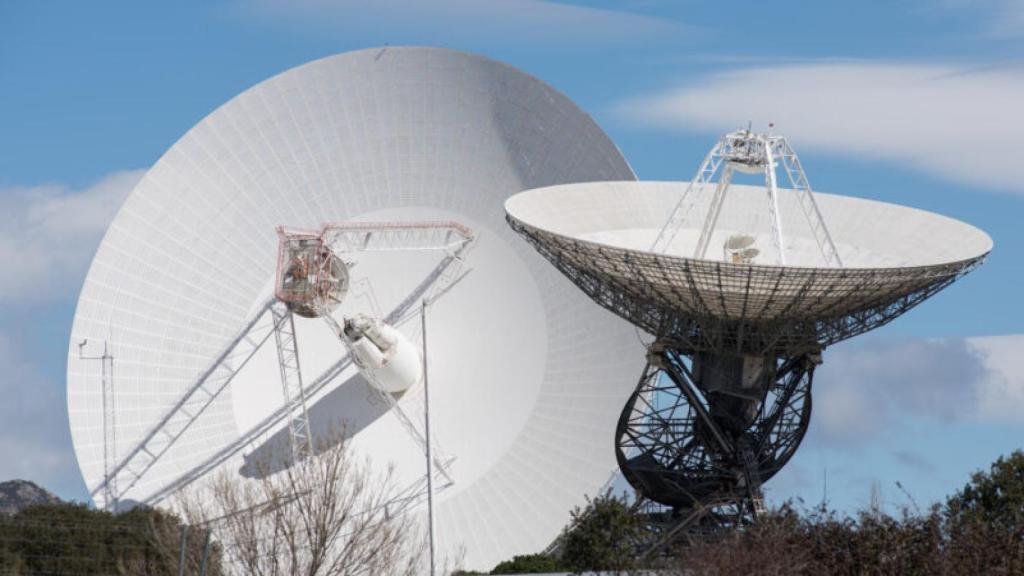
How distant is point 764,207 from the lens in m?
52.3

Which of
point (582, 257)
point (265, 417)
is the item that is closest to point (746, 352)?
point (582, 257)

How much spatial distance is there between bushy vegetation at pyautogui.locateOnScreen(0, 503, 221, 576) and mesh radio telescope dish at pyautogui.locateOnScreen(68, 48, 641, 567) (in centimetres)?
314

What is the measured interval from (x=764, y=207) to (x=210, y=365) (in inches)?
620

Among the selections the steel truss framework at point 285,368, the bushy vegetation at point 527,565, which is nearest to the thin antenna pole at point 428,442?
the steel truss framework at point 285,368

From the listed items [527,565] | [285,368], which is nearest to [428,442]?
[527,565]

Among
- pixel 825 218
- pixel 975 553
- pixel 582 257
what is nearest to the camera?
pixel 975 553

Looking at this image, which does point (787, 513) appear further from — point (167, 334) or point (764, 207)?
point (167, 334)

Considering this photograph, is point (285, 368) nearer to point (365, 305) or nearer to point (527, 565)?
point (365, 305)

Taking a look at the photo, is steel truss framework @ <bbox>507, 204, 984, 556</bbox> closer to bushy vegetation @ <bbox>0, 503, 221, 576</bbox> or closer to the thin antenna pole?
the thin antenna pole

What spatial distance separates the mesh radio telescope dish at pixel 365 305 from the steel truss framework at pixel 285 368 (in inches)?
2.7

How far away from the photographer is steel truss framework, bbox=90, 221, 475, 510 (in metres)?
54.4

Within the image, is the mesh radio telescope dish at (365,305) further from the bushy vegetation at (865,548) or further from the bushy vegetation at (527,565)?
the bushy vegetation at (865,548)

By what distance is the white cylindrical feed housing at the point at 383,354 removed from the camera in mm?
52562

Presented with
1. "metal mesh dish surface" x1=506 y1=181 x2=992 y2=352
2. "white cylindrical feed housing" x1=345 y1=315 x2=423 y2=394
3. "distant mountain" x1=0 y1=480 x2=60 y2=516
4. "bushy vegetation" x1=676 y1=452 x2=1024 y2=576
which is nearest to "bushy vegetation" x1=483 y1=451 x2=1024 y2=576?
"bushy vegetation" x1=676 y1=452 x2=1024 y2=576
